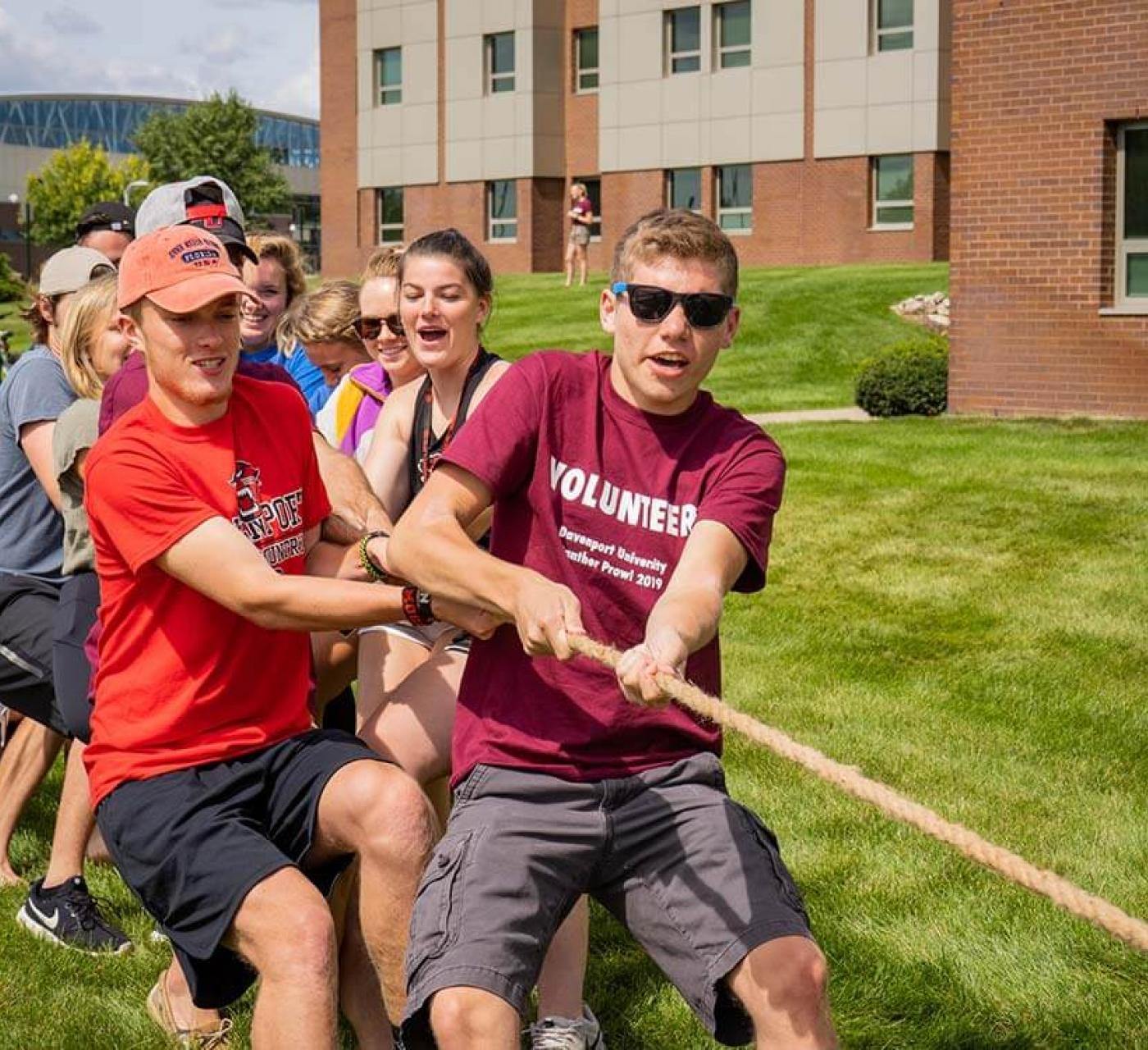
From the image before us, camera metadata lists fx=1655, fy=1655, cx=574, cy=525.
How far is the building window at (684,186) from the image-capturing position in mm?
43562

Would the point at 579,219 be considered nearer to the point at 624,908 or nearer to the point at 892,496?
the point at 892,496

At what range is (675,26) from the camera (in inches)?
1700

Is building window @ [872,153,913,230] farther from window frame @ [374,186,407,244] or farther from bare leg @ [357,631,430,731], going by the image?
bare leg @ [357,631,430,731]

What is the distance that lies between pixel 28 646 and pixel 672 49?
40.0 meters

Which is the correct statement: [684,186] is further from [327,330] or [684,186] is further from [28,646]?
[28,646]

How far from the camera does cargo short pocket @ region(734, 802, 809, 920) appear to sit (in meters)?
3.56

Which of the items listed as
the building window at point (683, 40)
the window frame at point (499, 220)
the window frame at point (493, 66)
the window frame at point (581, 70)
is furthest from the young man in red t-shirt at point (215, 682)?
the window frame at point (493, 66)

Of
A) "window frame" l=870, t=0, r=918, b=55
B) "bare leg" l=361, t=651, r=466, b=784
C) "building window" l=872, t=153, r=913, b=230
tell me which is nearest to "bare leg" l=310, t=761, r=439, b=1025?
"bare leg" l=361, t=651, r=466, b=784

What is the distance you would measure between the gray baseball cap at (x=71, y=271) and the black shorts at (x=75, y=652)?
119 centimetres

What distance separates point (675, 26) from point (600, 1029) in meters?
41.2

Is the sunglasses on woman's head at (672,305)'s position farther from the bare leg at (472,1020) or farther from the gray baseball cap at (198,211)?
the gray baseball cap at (198,211)

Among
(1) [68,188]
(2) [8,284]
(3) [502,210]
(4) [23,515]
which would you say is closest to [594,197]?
(3) [502,210]

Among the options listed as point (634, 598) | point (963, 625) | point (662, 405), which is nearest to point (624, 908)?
point (634, 598)

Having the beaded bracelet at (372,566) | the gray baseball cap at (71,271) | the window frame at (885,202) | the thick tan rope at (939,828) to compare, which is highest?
the window frame at (885,202)
